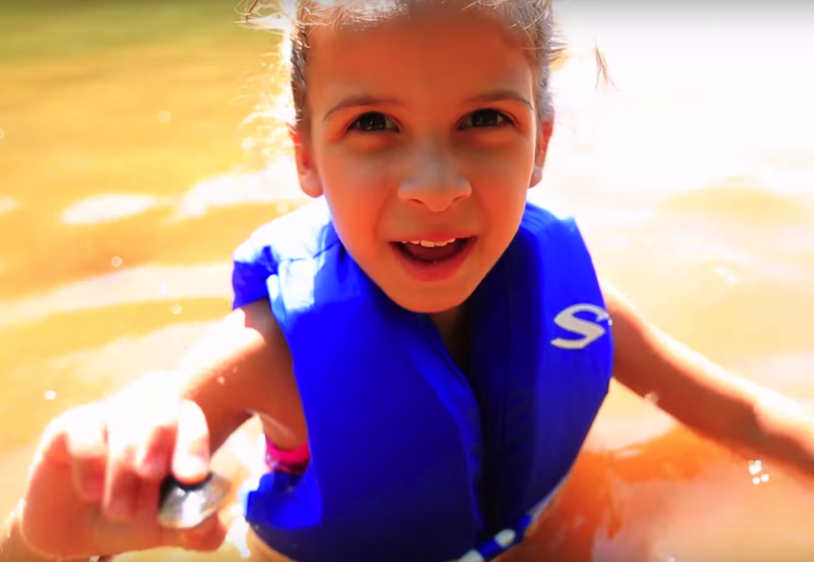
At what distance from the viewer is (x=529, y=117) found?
1.65m

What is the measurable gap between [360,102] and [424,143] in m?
0.13

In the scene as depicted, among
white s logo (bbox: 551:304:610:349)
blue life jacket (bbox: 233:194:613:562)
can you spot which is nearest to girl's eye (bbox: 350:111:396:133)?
blue life jacket (bbox: 233:194:613:562)

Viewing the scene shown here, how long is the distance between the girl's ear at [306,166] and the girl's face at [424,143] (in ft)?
0.23

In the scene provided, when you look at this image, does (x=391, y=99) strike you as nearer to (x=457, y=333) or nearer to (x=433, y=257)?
(x=433, y=257)

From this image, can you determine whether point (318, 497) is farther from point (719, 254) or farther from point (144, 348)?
point (719, 254)

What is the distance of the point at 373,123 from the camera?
1573 mm

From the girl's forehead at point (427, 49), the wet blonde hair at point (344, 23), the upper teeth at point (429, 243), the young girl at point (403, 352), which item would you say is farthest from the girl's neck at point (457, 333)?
the girl's forehead at point (427, 49)

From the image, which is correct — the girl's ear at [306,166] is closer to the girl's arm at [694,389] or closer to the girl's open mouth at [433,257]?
the girl's open mouth at [433,257]

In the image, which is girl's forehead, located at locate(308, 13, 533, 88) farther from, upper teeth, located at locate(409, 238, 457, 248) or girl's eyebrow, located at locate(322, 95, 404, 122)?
upper teeth, located at locate(409, 238, 457, 248)

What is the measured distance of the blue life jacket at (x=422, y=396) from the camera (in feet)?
5.71

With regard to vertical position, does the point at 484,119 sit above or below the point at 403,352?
above

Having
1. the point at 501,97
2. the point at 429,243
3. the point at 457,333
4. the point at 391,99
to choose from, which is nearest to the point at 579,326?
the point at 457,333

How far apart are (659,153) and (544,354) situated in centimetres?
252

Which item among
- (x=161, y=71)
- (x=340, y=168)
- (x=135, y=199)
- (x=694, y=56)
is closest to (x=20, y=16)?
(x=161, y=71)
